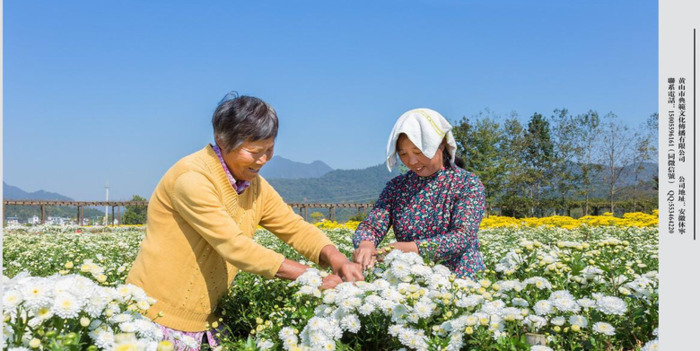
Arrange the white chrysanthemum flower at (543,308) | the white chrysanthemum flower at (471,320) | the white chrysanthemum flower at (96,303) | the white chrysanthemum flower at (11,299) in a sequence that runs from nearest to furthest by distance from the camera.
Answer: the white chrysanthemum flower at (11,299)
the white chrysanthemum flower at (96,303)
the white chrysanthemum flower at (471,320)
the white chrysanthemum flower at (543,308)

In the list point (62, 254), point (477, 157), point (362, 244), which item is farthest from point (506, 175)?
point (362, 244)

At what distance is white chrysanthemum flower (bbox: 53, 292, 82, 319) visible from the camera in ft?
5.31

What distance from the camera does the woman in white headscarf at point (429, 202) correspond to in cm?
287

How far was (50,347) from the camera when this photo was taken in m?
1.57

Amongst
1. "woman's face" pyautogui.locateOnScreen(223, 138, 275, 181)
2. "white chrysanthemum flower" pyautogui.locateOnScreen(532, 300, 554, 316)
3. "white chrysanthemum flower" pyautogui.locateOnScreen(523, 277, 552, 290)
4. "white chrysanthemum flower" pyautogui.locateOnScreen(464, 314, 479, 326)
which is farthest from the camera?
"woman's face" pyautogui.locateOnScreen(223, 138, 275, 181)

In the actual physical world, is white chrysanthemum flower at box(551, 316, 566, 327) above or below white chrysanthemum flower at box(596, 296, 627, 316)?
below

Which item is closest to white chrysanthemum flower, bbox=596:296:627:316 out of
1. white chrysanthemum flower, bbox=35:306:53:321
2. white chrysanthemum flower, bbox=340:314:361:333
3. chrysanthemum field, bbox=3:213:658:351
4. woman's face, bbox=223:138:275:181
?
chrysanthemum field, bbox=3:213:658:351

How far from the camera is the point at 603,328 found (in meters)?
1.96

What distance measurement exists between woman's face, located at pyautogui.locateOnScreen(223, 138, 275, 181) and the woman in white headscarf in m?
0.67

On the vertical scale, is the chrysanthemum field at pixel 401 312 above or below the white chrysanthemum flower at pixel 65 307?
below

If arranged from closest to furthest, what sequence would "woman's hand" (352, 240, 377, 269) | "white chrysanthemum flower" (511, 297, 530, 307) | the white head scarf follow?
1. "white chrysanthemum flower" (511, 297, 530, 307)
2. "woman's hand" (352, 240, 377, 269)
3. the white head scarf

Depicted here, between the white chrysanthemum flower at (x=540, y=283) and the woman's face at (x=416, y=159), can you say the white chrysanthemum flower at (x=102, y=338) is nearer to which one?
the white chrysanthemum flower at (x=540, y=283)

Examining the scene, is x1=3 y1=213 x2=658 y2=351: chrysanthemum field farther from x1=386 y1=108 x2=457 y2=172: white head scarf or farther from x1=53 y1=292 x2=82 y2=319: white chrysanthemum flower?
x1=386 y1=108 x2=457 y2=172: white head scarf

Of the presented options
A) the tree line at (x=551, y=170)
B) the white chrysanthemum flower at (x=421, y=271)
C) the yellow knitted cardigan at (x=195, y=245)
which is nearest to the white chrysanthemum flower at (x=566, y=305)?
the white chrysanthemum flower at (x=421, y=271)
